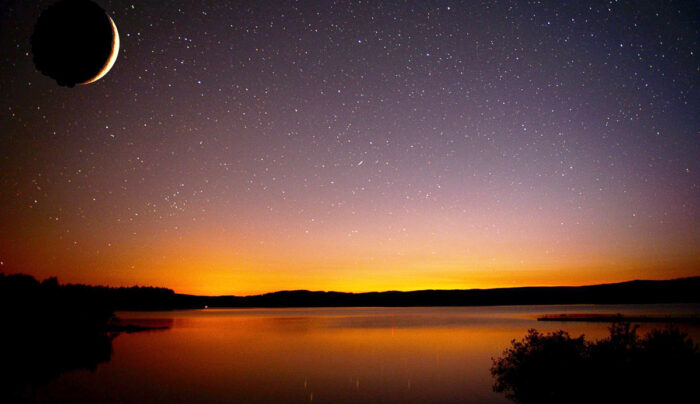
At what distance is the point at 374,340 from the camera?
159 ft

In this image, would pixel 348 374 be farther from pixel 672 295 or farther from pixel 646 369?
pixel 672 295

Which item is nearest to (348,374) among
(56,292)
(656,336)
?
(656,336)

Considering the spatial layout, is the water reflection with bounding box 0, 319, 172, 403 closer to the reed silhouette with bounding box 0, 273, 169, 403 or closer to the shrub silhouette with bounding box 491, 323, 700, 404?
the reed silhouette with bounding box 0, 273, 169, 403

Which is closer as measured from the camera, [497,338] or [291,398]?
[291,398]

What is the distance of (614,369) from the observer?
1252 centimetres

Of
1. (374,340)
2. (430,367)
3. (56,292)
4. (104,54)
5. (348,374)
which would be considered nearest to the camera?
(104,54)

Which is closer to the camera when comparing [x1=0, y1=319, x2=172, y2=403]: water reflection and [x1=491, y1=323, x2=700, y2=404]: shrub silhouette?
[x1=491, y1=323, x2=700, y2=404]: shrub silhouette

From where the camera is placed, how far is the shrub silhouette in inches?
449

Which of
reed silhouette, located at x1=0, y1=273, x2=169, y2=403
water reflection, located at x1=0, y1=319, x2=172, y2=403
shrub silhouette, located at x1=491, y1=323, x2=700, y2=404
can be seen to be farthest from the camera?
reed silhouette, located at x1=0, y1=273, x2=169, y2=403

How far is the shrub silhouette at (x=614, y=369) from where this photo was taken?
37.4 feet

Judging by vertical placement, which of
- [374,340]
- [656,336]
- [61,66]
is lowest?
[374,340]

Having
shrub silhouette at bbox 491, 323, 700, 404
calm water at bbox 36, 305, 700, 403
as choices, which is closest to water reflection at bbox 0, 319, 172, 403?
calm water at bbox 36, 305, 700, 403

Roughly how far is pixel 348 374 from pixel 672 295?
16075 cm

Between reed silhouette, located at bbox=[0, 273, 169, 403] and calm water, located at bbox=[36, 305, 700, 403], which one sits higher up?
reed silhouette, located at bbox=[0, 273, 169, 403]
